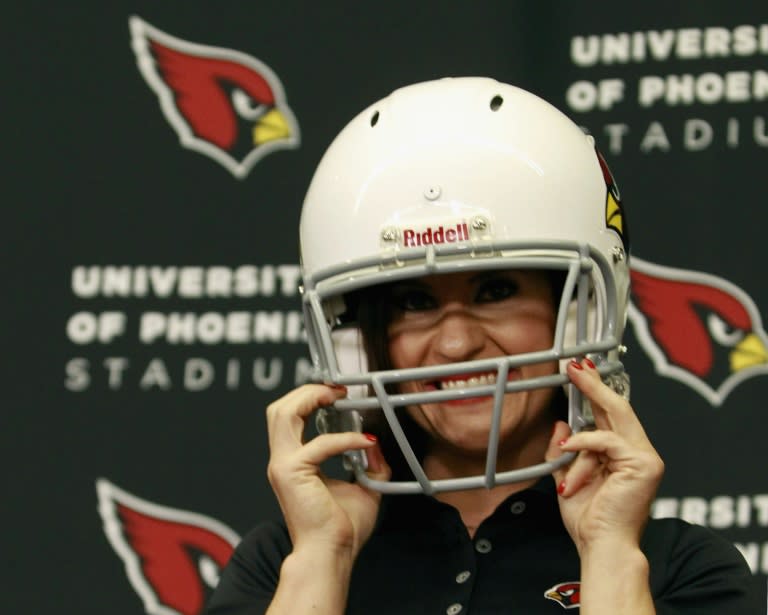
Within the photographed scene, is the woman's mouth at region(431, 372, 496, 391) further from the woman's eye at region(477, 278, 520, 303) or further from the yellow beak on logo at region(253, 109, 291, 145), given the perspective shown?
the yellow beak on logo at region(253, 109, 291, 145)

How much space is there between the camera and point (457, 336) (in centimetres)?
131

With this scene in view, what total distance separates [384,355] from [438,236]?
6.1 inches

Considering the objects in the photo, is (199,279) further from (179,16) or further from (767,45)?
(767,45)

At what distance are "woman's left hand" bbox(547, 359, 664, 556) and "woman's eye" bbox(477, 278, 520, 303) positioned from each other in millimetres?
114

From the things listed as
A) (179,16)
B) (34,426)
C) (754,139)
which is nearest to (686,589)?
(754,139)

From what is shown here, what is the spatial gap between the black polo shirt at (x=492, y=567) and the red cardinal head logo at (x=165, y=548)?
18.4 inches

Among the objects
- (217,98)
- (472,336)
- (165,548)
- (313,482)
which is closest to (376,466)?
(313,482)

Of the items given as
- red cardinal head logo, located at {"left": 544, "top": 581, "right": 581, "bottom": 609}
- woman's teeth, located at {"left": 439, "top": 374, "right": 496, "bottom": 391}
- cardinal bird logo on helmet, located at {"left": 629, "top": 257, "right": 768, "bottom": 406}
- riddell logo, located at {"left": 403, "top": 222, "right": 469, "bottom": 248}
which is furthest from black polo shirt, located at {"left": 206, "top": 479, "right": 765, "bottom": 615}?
cardinal bird logo on helmet, located at {"left": 629, "top": 257, "right": 768, "bottom": 406}

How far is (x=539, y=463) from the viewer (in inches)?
55.2

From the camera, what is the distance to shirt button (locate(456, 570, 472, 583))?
1.30 meters

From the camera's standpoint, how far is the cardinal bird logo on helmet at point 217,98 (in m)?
1.93

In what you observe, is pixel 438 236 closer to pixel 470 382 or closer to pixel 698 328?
pixel 470 382

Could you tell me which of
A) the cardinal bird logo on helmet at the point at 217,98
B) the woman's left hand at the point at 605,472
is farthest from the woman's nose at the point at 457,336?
the cardinal bird logo on helmet at the point at 217,98

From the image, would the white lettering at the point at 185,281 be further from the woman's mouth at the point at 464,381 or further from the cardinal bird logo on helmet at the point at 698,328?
the woman's mouth at the point at 464,381
